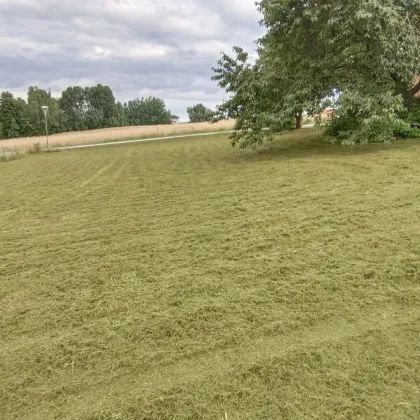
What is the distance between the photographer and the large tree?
7.09 metres

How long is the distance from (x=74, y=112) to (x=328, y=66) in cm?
5359

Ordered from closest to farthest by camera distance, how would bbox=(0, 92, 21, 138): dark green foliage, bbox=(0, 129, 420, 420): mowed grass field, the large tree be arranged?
1. bbox=(0, 129, 420, 420): mowed grass field
2. the large tree
3. bbox=(0, 92, 21, 138): dark green foliage

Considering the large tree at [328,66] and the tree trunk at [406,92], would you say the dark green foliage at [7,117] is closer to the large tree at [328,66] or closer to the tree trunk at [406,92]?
the large tree at [328,66]

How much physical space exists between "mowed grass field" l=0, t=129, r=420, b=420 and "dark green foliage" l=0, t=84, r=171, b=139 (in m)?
41.5

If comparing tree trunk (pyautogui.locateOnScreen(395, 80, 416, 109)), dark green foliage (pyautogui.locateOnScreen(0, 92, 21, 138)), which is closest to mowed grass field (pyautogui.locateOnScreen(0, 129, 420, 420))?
tree trunk (pyautogui.locateOnScreen(395, 80, 416, 109))

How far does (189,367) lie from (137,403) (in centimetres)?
31

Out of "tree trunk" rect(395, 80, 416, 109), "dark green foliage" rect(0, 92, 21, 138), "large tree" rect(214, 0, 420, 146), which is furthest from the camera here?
"dark green foliage" rect(0, 92, 21, 138)

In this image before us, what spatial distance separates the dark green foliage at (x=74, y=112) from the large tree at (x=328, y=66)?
37.0 m

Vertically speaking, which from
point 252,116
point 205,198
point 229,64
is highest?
point 229,64

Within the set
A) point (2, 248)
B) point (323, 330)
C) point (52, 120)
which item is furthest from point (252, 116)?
point (52, 120)

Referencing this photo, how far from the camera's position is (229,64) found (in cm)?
863

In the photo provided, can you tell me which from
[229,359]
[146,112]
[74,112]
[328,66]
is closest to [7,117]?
[74,112]

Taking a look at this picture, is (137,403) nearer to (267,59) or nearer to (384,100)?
(384,100)

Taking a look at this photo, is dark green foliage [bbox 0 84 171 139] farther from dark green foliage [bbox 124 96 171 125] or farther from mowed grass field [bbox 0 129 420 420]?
mowed grass field [bbox 0 129 420 420]
